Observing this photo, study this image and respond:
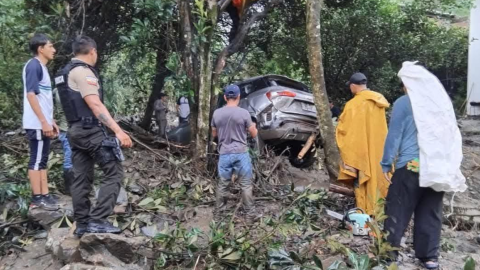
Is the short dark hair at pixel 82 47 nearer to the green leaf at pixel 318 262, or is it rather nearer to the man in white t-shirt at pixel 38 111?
the man in white t-shirt at pixel 38 111

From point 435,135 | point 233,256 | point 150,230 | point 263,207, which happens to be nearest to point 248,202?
point 263,207

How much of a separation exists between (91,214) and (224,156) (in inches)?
72.8

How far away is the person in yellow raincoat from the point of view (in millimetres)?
5535

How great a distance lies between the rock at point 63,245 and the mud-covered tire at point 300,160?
4510 millimetres

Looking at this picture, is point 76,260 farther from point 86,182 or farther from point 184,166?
point 184,166

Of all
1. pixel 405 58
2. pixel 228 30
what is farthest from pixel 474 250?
pixel 405 58

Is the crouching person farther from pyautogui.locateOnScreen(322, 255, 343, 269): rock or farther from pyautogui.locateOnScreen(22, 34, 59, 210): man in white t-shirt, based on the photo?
pyautogui.locateOnScreen(22, 34, 59, 210): man in white t-shirt

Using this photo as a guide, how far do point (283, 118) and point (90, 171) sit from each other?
394 cm

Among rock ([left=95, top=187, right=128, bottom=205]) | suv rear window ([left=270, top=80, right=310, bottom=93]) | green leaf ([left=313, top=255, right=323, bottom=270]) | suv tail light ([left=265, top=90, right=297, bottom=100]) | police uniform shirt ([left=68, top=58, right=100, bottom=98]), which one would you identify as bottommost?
green leaf ([left=313, top=255, right=323, bottom=270])

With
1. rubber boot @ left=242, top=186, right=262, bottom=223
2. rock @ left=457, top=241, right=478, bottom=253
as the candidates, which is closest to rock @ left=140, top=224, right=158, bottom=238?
rubber boot @ left=242, top=186, right=262, bottom=223

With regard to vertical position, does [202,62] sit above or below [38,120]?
above

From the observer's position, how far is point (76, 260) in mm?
4199

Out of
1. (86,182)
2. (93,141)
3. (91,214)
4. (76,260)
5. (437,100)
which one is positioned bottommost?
(76,260)

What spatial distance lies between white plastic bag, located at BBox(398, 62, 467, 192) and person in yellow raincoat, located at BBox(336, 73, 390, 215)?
1.17 m
